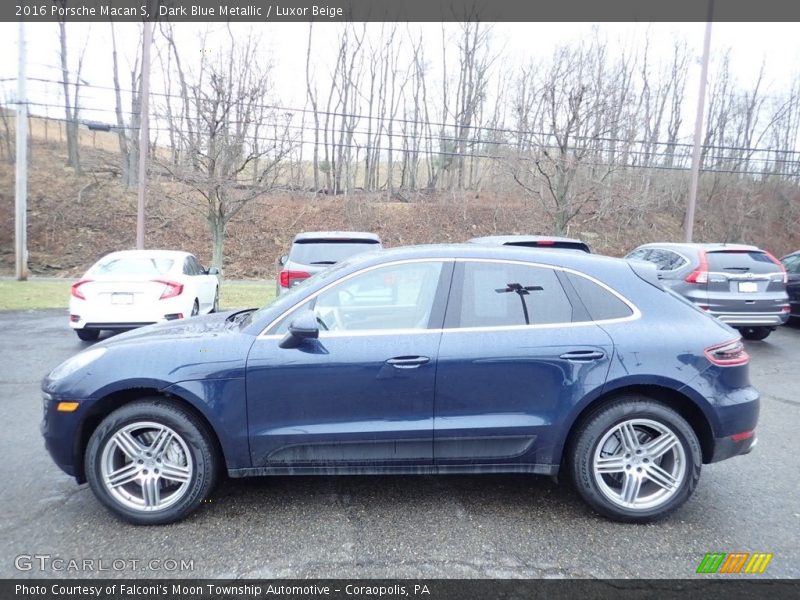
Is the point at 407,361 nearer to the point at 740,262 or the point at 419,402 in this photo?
the point at 419,402

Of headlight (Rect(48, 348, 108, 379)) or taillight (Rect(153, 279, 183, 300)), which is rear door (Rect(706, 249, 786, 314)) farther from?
headlight (Rect(48, 348, 108, 379))

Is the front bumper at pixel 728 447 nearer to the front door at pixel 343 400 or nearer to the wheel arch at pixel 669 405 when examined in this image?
the wheel arch at pixel 669 405

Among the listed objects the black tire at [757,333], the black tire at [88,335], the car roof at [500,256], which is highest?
the car roof at [500,256]

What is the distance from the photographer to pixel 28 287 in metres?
15.0

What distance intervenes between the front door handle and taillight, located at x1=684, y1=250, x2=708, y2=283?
7.10 meters

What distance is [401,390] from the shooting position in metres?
3.06

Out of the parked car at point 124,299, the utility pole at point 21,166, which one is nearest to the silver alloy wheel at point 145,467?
the parked car at point 124,299

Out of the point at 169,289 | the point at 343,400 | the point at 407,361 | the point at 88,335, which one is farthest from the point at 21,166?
the point at 407,361

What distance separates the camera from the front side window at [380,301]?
3.24 m

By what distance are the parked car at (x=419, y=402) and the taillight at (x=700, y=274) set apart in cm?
582

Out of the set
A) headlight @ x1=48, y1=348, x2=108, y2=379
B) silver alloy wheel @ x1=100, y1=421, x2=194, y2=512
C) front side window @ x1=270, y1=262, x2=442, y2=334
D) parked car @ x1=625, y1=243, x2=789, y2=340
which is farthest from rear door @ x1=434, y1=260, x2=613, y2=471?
parked car @ x1=625, y1=243, x2=789, y2=340

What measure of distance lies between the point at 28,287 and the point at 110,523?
15.1 metres

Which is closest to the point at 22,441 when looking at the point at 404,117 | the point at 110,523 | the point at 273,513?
the point at 110,523

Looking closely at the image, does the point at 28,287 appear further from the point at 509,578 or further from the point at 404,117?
→ the point at 404,117
